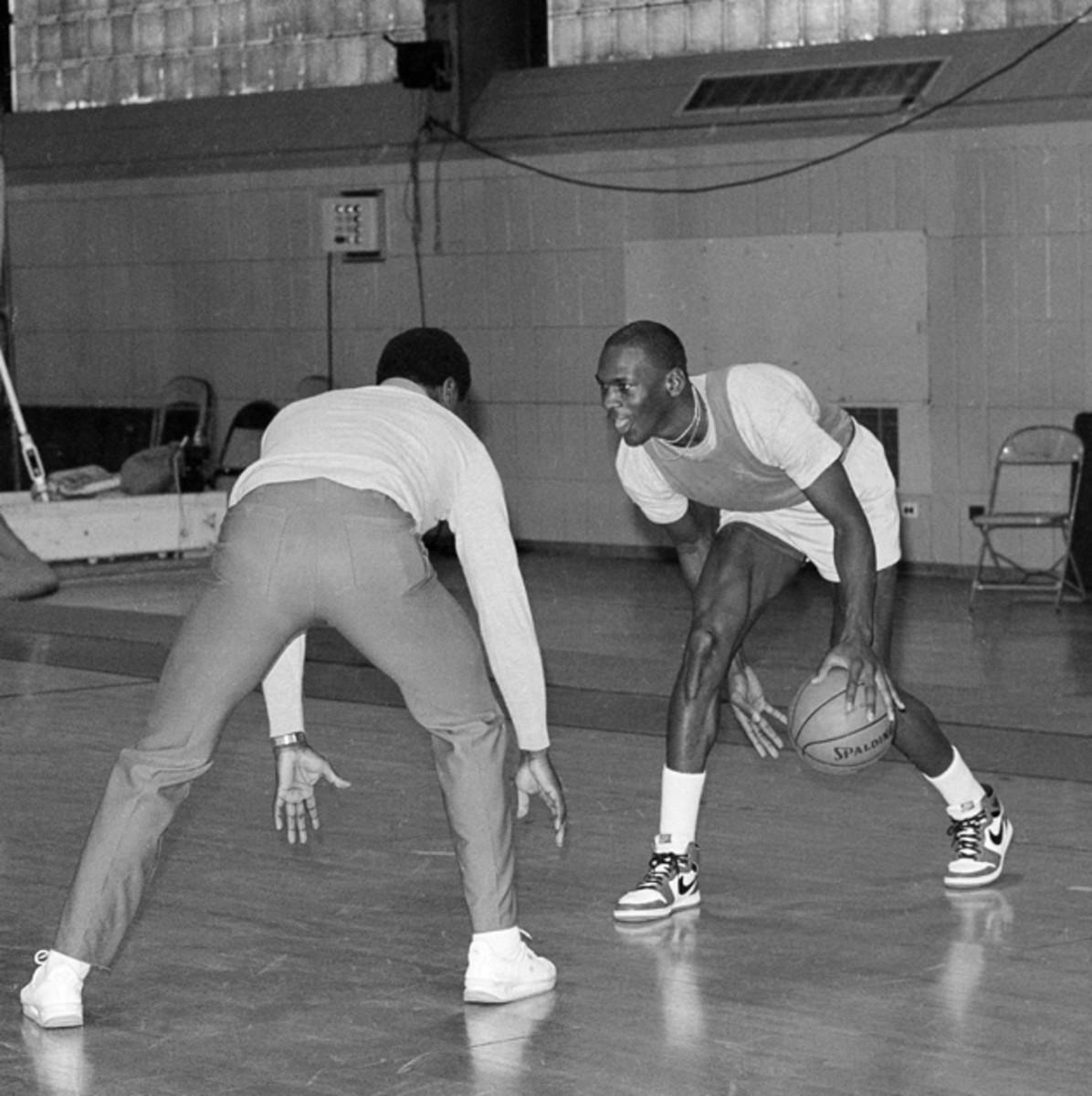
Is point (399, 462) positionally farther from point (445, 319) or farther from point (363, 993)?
point (445, 319)

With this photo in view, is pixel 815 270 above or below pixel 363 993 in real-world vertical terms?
above

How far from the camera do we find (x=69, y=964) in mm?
4906

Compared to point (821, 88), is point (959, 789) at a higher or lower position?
lower

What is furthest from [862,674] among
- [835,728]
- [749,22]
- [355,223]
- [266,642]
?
[355,223]

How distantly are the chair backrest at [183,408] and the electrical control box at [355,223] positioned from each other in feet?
5.26

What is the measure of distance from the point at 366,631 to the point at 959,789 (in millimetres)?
2064

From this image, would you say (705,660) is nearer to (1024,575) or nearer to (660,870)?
(660,870)

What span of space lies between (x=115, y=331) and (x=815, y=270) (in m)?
6.02

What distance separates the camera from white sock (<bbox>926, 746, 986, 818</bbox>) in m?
6.21

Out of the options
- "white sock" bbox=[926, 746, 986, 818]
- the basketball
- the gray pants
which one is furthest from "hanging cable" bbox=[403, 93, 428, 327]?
the gray pants

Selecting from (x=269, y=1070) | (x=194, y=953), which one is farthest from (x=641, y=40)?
(x=269, y=1070)

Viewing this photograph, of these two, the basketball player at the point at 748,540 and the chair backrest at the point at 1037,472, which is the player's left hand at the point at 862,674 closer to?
the basketball player at the point at 748,540

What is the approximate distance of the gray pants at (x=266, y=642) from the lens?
4773 millimetres

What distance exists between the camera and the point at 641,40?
14.4m
